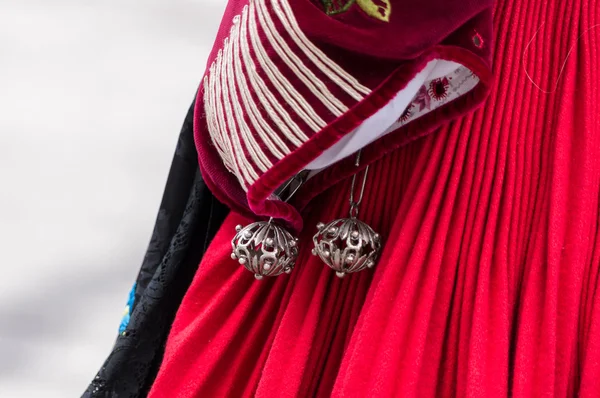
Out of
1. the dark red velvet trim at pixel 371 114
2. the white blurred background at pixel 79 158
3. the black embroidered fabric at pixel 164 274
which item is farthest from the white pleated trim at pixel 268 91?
the white blurred background at pixel 79 158

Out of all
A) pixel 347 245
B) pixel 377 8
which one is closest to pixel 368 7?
pixel 377 8

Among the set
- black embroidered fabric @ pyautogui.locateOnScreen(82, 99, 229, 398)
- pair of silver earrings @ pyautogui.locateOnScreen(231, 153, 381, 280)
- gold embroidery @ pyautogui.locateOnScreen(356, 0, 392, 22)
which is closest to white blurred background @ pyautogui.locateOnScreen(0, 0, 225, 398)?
black embroidered fabric @ pyautogui.locateOnScreen(82, 99, 229, 398)

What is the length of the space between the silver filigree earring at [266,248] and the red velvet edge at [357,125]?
11 mm

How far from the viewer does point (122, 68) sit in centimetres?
97

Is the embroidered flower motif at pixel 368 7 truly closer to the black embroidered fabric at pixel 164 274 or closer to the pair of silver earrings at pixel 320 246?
the pair of silver earrings at pixel 320 246

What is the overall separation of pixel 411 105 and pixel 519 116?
0.06 m

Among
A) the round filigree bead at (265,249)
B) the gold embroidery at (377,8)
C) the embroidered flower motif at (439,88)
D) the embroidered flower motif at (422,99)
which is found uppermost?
the gold embroidery at (377,8)

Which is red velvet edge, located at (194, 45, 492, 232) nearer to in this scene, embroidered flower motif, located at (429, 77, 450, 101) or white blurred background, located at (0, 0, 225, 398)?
embroidered flower motif, located at (429, 77, 450, 101)

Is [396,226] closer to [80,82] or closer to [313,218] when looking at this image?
[313,218]

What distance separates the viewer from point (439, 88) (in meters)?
0.42

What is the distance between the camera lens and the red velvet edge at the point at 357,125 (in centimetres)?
38

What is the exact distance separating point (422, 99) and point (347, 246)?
0.32ft

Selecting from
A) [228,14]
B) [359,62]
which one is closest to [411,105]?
[359,62]

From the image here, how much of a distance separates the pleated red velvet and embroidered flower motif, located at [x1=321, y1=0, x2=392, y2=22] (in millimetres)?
85
